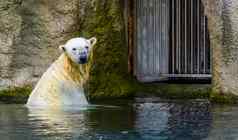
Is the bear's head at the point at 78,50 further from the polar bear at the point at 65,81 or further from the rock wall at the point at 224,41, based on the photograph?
the rock wall at the point at 224,41

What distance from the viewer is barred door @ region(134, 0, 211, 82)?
552 inches

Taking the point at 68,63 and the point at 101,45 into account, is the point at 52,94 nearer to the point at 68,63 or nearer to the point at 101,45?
the point at 68,63

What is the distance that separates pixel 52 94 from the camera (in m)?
9.99

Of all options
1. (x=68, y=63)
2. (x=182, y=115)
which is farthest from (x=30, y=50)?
(x=182, y=115)

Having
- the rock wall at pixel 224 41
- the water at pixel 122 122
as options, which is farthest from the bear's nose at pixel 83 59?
the rock wall at pixel 224 41

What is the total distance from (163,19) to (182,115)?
5423 mm

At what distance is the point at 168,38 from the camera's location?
1418 cm

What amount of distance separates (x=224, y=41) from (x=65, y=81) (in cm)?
216

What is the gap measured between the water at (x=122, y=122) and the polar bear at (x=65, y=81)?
210 millimetres

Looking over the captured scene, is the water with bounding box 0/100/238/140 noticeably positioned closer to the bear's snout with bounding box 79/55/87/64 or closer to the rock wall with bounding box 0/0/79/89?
the bear's snout with bounding box 79/55/87/64

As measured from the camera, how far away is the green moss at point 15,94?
39.0 feet

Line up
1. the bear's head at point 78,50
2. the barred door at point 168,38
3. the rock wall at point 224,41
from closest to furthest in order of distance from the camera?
the bear's head at point 78,50 → the rock wall at point 224,41 → the barred door at point 168,38

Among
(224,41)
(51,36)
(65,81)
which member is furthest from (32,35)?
(224,41)

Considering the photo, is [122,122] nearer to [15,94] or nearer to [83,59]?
[83,59]
